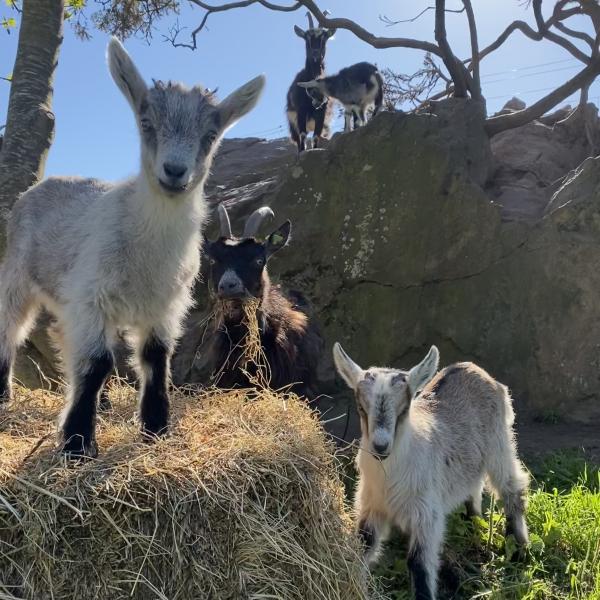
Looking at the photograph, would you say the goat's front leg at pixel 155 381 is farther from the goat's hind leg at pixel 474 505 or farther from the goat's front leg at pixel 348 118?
the goat's front leg at pixel 348 118

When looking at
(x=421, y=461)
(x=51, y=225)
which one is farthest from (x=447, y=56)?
(x=421, y=461)

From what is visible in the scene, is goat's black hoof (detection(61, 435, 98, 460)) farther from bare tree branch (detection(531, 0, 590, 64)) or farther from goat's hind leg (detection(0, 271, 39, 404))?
bare tree branch (detection(531, 0, 590, 64))

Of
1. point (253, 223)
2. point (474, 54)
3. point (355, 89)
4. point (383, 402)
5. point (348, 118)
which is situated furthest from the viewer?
point (348, 118)

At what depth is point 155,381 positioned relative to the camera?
3596 millimetres

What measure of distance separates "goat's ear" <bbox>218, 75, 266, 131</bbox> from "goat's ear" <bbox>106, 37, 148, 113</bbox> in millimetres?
396

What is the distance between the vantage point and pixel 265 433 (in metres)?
3.27

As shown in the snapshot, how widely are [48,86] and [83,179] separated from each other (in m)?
2.04

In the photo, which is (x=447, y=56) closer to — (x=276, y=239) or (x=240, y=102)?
(x=276, y=239)

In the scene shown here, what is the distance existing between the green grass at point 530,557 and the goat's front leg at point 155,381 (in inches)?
54.2

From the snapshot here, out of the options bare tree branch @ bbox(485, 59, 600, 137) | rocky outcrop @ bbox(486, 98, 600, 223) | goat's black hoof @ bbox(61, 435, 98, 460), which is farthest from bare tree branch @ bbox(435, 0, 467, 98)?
goat's black hoof @ bbox(61, 435, 98, 460)

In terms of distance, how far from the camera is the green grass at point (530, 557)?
356cm

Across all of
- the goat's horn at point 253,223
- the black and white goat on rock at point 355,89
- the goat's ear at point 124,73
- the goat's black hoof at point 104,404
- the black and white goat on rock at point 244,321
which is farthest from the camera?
the black and white goat on rock at point 355,89

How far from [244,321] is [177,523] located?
2.45m

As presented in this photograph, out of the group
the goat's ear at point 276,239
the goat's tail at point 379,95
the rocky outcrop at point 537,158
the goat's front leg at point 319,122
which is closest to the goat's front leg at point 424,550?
the goat's ear at point 276,239
